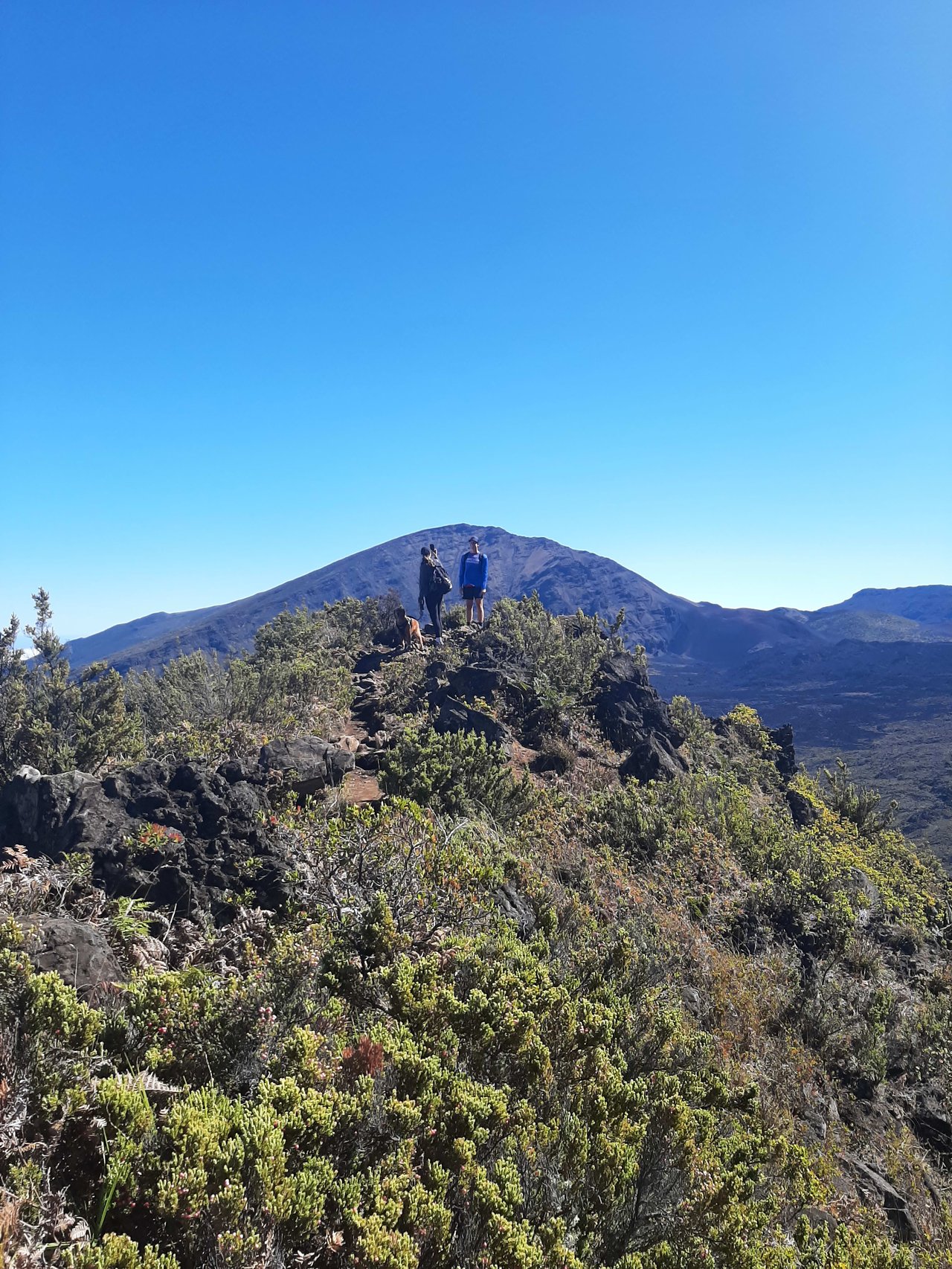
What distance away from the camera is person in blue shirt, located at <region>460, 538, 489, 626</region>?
47.1 ft

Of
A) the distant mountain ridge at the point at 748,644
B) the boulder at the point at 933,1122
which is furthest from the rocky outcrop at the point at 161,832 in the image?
the distant mountain ridge at the point at 748,644

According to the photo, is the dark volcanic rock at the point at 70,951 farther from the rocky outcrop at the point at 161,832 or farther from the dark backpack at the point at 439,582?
the dark backpack at the point at 439,582

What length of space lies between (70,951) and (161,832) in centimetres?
132

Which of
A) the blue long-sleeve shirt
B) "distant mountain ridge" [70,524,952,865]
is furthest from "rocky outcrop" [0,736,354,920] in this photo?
"distant mountain ridge" [70,524,952,865]

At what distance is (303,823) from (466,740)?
2920mm

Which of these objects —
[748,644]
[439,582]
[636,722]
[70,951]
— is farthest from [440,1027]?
[748,644]

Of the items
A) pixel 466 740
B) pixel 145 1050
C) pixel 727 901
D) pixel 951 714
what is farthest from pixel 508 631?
pixel 951 714

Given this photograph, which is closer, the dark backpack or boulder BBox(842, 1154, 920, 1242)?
boulder BBox(842, 1154, 920, 1242)

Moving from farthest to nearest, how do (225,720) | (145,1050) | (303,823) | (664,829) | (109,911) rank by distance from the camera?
(225,720) → (664,829) → (303,823) → (109,911) → (145,1050)

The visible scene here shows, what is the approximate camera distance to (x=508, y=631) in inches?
535

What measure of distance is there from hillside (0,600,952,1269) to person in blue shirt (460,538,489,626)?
6.95 m

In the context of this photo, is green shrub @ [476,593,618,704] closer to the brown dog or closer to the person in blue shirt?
the person in blue shirt

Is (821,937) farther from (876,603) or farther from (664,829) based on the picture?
(876,603)

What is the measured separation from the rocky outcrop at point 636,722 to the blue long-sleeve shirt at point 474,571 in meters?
3.56
